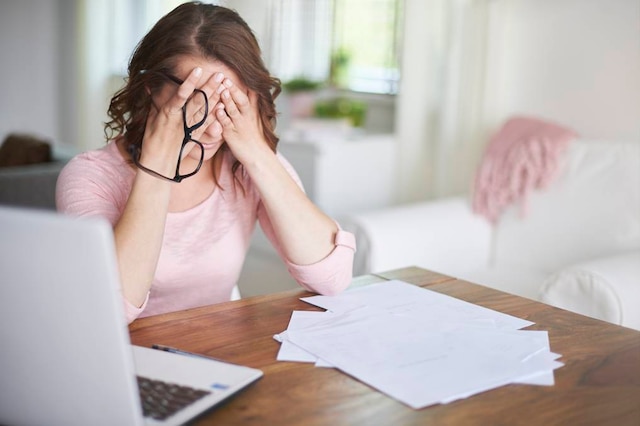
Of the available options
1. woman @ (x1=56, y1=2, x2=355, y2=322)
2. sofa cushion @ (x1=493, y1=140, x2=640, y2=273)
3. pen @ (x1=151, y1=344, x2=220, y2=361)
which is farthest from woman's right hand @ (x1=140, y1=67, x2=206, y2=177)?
sofa cushion @ (x1=493, y1=140, x2=640, y2=273)

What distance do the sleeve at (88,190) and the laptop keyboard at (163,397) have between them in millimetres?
413

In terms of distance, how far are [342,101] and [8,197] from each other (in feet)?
5.00

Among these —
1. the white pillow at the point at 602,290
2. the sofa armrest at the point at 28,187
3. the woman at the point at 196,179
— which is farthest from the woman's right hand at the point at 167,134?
the sofa armrest at the point at 28,187

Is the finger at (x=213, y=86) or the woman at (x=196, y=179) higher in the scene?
the finger at (x=213, y=86)

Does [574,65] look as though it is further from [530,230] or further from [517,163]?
[530,230]

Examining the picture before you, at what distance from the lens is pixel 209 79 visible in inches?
53.8

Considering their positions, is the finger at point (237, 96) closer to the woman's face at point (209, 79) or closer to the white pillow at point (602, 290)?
the woman's face at point (209, 79)

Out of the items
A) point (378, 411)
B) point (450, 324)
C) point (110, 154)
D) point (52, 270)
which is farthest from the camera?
point (110, 154)

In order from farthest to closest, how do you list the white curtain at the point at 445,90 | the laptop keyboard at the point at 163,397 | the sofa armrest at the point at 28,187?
1. the white curtain at the point at 445,90
2. the sofa armrest at the point at 28,187
3. the laptop keyboard at the point at 163,397

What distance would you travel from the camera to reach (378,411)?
0.93 meters

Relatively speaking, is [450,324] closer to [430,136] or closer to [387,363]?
[387,363]

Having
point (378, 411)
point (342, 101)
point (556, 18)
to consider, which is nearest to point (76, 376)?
point (378, 411)

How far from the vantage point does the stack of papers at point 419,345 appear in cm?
101

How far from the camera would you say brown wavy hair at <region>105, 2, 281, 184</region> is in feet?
4.66
